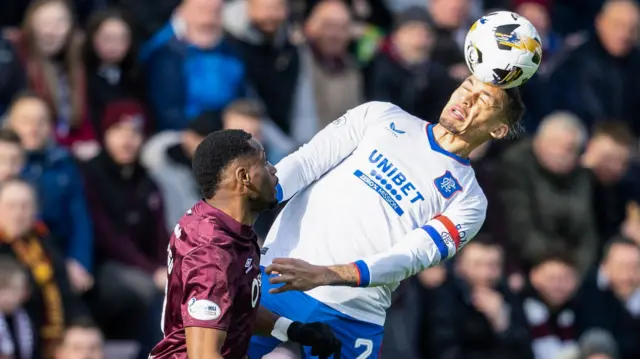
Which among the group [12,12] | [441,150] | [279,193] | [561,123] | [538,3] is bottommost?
[279,193]

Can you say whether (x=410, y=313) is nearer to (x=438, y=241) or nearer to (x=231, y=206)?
(x=438, y=241)

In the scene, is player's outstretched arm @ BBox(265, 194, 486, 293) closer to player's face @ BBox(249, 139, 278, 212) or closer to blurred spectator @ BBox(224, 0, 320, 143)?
player's face @ BBox(249, 139, 278, 212)

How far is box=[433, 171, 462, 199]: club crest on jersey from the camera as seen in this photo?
6.99 m

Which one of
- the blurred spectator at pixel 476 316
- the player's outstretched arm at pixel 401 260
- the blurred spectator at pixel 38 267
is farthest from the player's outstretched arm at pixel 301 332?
the blurred spectator at pixel 476 316

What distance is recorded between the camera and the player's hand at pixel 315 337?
21.8 ft

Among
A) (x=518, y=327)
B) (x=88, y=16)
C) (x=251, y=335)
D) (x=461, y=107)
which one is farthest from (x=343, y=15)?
(x=251, y=335)

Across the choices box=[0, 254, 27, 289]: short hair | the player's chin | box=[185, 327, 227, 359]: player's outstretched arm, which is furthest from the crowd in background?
box=[185, 327, 227, 359]: player's outstretched arm

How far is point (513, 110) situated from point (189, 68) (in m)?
4.57

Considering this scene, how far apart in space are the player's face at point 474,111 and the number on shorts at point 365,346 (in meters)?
1.09

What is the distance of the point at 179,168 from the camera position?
10.7m

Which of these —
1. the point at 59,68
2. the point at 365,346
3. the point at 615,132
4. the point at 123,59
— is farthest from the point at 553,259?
the point at 365,346

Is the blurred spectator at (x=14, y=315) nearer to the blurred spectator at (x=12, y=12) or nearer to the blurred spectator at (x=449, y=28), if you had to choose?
the blurred spectator at (x=12, y=12)

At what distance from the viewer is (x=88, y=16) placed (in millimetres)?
11875

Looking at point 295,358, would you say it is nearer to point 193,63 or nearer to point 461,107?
point 193,63
